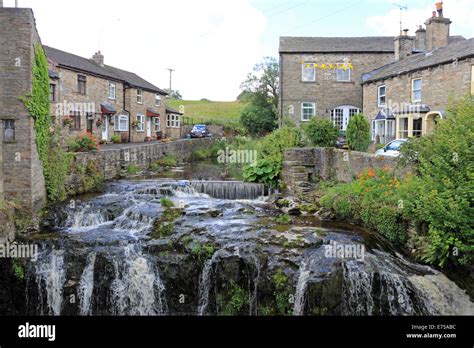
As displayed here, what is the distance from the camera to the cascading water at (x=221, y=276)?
9289mm

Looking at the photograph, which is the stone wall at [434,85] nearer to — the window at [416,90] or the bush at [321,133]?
the window at [416,90]

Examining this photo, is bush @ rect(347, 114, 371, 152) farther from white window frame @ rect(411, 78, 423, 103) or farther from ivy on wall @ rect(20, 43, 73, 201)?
ivy on wall @ rect(20, 43, 73, 201)

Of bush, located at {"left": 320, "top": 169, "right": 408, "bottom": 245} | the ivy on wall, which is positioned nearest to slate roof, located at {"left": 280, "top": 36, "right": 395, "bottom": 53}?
bush, located at {"left": 320, "top": 169, "right": 408, "bottom": 245}

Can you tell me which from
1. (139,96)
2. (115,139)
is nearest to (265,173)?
(115,139)

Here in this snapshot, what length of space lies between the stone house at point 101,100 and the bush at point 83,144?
866 millimetres

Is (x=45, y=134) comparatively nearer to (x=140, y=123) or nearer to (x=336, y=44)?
(x=140, y=123)

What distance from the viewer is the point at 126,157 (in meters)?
23.8

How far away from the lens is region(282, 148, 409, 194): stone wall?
16.1 metres

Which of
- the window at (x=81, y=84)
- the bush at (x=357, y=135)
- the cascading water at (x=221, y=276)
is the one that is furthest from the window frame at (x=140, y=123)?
the cascading water at (x=221, y=276)

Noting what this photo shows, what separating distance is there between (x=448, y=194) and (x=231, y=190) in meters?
9.79

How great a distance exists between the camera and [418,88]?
25.3 meters

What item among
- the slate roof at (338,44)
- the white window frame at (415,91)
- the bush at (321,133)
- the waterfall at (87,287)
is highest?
the slate roof at (338,44)

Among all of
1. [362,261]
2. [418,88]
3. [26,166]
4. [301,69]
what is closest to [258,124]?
[301,69]

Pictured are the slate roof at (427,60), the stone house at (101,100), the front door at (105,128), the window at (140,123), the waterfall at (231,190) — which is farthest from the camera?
the window at (140,123)
